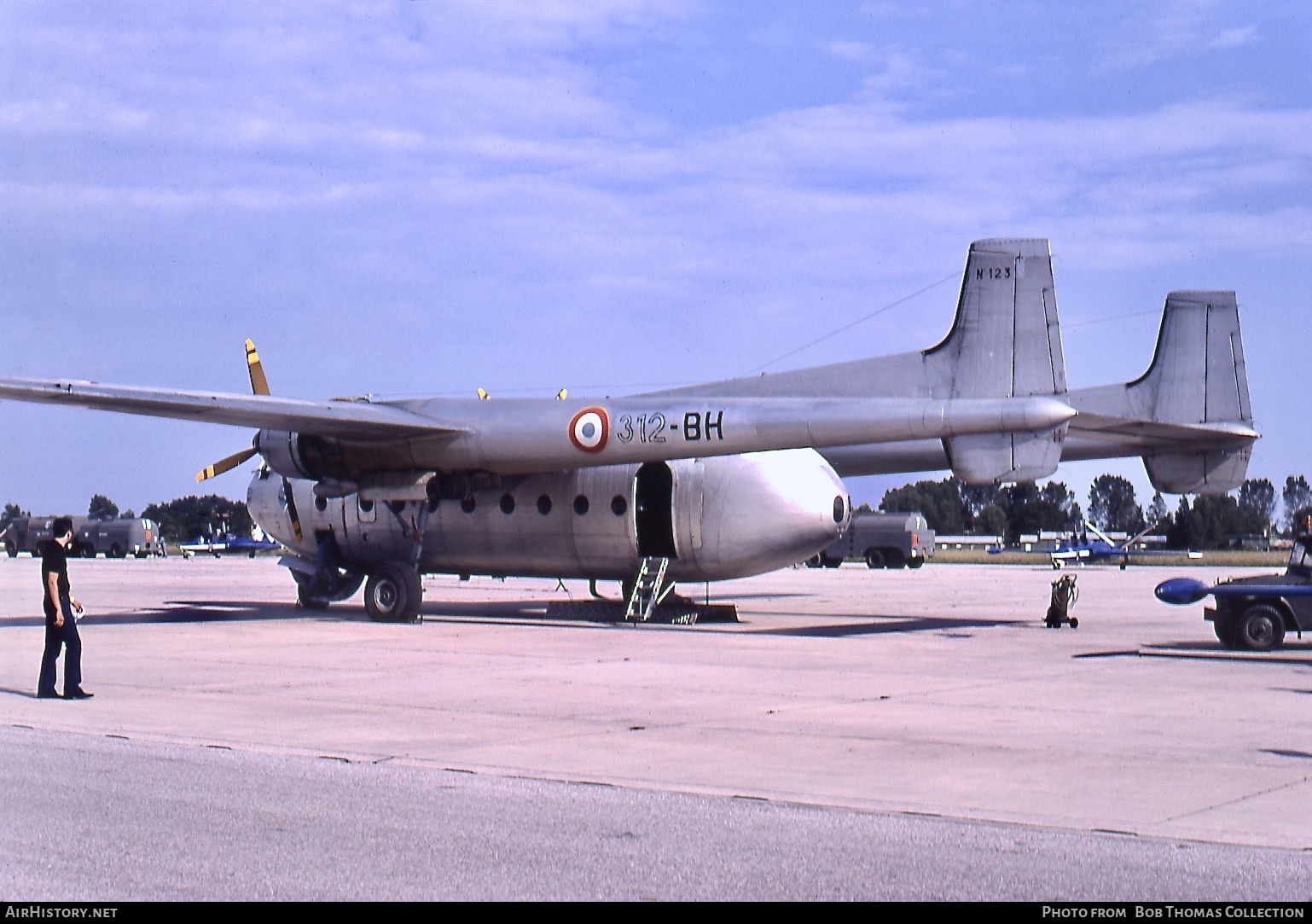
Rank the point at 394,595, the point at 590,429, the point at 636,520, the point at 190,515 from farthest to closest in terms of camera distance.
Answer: the point at 190,515, the point at 394,595, the point at 636,520, the point at 590,429

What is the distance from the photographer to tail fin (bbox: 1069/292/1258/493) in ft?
80.5

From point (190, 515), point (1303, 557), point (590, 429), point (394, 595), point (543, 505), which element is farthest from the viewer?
point (190, 515)

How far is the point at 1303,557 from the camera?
20328mm

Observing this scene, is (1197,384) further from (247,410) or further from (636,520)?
(247,410)

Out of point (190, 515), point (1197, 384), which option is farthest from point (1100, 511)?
point (1197, 384)

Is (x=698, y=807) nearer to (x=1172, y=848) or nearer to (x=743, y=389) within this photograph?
(x=1172, y=848)

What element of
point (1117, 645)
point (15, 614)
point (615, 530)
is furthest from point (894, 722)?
point (15, 614)

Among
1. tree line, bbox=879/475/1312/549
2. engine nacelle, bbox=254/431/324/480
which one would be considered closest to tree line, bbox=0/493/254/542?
tree line, bbox=879/475/1312/549

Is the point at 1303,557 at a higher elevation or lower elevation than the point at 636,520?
lower

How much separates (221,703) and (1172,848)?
9842mm

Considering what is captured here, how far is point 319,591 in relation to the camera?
30.8 meters

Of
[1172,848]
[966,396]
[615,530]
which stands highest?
[966,396]

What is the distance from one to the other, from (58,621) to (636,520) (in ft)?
44.6

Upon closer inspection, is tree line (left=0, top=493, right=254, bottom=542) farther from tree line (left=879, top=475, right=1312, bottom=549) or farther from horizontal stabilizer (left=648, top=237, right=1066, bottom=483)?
horizontal stabilizer (left=648, top=237, right=1066, bottom=483)
